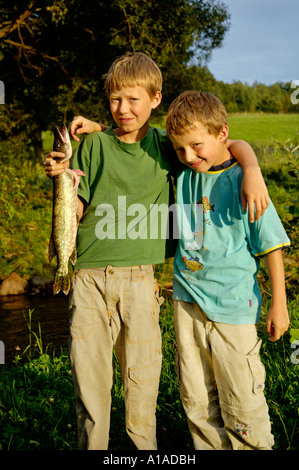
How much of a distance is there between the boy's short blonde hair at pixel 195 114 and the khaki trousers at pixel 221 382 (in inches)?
39.3

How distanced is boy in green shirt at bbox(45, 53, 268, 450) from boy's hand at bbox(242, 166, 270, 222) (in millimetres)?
243

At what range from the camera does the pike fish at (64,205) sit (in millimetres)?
2465

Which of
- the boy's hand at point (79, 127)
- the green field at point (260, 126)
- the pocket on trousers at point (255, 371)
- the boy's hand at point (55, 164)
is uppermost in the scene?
the green field at point (260, 126)

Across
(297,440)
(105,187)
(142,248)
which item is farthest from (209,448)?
(105,187)

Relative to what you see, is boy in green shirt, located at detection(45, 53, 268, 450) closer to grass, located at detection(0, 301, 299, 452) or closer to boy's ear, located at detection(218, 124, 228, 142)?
boy's ear, located at detection(218, 124, 228, 142)

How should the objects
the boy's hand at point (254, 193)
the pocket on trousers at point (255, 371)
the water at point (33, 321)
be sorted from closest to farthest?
the boy's hand at point (254, 193) < the pocket on trousers at point (255, 371) < the water at point (33, 321)

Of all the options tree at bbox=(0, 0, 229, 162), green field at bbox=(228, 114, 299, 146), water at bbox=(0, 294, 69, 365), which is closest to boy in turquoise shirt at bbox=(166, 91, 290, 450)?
water at bbox=(0, 294, 69, 365)

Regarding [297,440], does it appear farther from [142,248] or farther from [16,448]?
[16,448]

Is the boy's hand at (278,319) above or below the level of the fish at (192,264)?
below

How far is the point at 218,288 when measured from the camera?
257 centimetres

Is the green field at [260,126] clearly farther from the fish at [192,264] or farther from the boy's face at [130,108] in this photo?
the fish at [192,264]

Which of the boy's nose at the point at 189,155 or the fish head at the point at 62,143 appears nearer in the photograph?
the fish head at the point at 62,143

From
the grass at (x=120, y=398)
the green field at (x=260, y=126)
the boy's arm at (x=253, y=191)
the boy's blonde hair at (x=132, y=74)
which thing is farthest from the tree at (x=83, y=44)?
the green field at (x=260, y=126)

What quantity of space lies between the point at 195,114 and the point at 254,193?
22.4 inches
